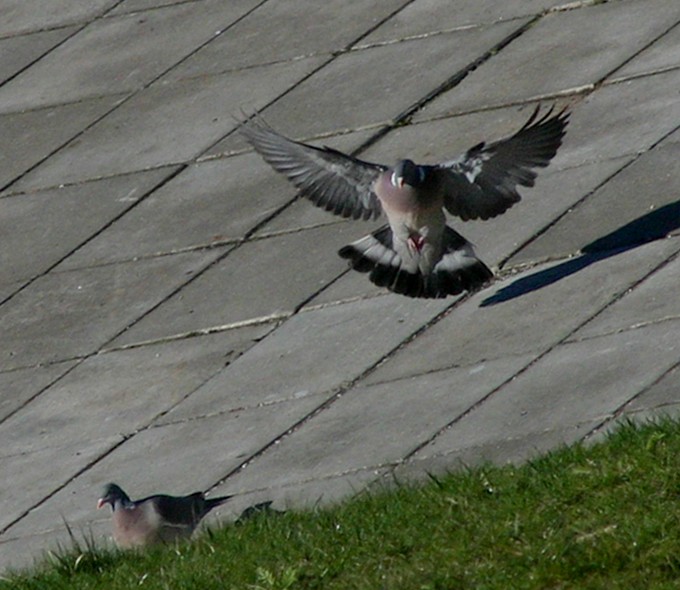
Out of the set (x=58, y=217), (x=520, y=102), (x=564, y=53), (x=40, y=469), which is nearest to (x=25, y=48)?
(x=58, y=217)

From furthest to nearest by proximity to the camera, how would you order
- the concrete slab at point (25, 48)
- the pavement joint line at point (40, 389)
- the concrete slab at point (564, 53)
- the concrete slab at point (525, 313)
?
1. the concrete slab at point (25, 48)
2. the concrete slab at point (564, 53)
3. the pavement joint line at point (40, 389)
4. the concrete slab at point (525, 313)

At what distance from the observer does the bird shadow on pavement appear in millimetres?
9250

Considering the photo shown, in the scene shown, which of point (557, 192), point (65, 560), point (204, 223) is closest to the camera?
point (65, 560)

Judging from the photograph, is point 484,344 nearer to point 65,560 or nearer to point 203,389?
point 203,389

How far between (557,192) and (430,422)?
97.9 inches

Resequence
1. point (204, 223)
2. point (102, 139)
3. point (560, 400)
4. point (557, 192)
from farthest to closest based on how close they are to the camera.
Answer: point (102, 139) < point (204, 223) < point (557, 192) < point (560, 400)

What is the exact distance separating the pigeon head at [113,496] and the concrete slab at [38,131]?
5.04 meters

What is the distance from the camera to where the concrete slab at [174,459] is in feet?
26.9

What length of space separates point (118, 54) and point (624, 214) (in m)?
5.50

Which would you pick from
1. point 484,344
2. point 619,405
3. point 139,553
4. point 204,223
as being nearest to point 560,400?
point 619,405

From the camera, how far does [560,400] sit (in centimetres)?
778

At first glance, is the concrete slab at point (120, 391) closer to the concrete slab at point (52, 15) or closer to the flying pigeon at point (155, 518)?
the flying pigeon at point (155, 518)

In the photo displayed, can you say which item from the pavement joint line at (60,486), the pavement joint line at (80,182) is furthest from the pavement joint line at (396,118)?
the pavement joint line at (60,486)

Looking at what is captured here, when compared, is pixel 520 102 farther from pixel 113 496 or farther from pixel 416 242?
pixel 113 496
